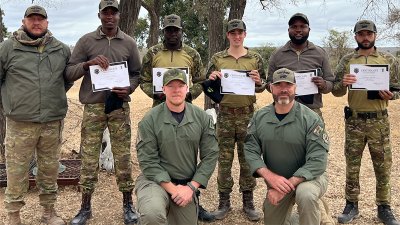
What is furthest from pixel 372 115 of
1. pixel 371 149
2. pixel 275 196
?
pixel 275 196

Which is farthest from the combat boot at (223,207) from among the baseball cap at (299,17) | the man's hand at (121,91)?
the baseball cap at (299,17)

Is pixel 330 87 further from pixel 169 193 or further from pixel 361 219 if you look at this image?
pixel 169 193

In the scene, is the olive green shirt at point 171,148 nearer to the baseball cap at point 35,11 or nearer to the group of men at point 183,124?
the group of men at point 183,124

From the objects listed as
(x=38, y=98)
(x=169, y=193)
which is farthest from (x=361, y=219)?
(x=38, y=98)

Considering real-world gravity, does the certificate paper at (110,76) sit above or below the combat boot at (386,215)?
above

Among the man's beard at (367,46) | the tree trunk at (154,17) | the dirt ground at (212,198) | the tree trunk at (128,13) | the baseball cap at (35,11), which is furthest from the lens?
the tree trunk at (154,17)

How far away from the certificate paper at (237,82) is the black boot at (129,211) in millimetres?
1665

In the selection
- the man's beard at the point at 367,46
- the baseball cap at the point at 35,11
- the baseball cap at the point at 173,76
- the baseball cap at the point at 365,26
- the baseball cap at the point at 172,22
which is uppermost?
the baseball cap at the point at 35,11

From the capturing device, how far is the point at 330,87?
16.8 ft

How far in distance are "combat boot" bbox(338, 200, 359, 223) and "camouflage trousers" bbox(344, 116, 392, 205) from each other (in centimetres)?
8

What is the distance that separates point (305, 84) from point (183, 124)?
1.58 metres

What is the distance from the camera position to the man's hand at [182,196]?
4.07 meters

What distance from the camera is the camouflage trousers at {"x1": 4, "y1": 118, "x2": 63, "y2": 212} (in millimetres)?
4777

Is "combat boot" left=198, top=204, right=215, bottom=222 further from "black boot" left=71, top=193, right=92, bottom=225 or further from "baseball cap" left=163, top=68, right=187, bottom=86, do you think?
"baseball cap" left=163, top=68, right=187, bottom=86
